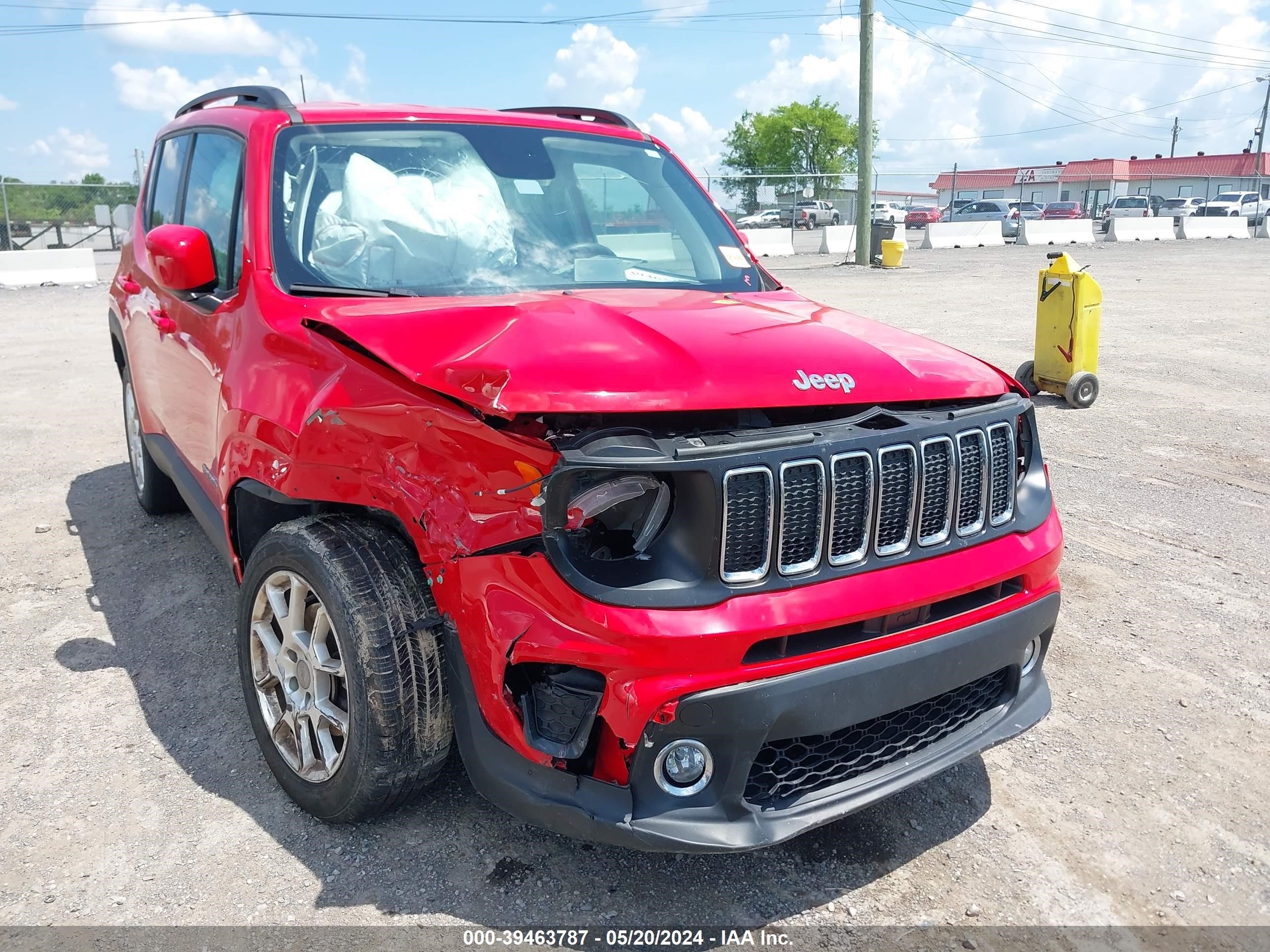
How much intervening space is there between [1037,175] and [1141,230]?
38.9 meters

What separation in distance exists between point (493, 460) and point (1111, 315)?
13.7 m

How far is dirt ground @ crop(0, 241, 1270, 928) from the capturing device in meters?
2.53

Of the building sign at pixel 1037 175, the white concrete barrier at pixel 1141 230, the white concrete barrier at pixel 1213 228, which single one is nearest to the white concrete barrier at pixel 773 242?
the white concrete barrier at pixel 1141 230

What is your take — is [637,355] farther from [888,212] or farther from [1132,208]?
[1132,208]

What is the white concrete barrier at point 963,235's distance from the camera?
101 feet

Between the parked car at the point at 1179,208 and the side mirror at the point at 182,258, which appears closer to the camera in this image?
the side mirror at the point at 182,258

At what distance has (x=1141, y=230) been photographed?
32781 mm

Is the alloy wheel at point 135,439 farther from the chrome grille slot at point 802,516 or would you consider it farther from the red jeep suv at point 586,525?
the chrome grille slot at point 802,516

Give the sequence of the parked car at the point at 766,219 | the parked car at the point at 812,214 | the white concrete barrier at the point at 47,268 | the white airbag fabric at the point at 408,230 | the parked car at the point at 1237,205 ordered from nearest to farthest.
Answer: the white airbag fabric at the point at 408,230
the white concrete barrier at the point at 47,268
the parked car at the point at 812,214
the parked car at the point at 766,219
the parked car at the point at 1237,205

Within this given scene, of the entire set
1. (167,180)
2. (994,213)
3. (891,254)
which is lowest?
(891,254)

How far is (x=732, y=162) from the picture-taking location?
92.2 metres

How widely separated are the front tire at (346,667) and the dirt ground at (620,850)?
0.21 meters

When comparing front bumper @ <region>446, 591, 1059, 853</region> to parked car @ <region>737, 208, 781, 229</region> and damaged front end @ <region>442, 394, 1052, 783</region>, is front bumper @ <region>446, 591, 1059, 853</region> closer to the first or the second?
damaged front end @ <region>442, 394, 1052, 783</region>

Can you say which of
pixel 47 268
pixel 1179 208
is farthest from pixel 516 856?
pixel 1179 208
